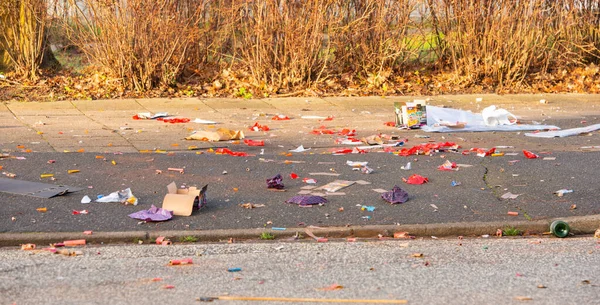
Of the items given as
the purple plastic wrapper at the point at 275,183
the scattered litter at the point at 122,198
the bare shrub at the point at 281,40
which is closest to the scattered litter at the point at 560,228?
the purple plastic wrapper at the point at 275,183

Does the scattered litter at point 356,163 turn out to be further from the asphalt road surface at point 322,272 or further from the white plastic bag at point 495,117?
the white plastic bag at point 495,117

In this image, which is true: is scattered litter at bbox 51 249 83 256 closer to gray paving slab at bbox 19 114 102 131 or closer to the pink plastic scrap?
the pink plastic scrap

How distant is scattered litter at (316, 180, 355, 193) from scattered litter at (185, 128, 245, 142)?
8.46ft

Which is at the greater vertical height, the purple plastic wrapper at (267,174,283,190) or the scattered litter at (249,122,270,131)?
the purple plastic wrapper at (267,174,283,190)

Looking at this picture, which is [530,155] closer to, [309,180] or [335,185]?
[335,185]

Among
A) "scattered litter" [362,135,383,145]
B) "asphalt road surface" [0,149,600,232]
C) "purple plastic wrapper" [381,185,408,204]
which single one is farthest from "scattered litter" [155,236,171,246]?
"scattered litter" [362,135,383,145]

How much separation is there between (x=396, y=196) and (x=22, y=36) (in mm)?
9262

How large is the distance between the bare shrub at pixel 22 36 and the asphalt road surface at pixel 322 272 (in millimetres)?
8952

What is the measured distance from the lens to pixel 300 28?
14.6 metres

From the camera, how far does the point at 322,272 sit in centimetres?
616

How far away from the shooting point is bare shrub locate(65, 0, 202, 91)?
1418 centimetres

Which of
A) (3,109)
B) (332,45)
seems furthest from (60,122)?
(332,45)

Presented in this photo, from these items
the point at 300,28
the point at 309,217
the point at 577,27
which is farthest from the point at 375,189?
the point at 577,27

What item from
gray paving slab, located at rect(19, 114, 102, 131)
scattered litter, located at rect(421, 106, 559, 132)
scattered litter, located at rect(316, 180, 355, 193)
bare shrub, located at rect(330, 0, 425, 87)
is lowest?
scattered litter, located at rect(421, 106, 559, 132)
